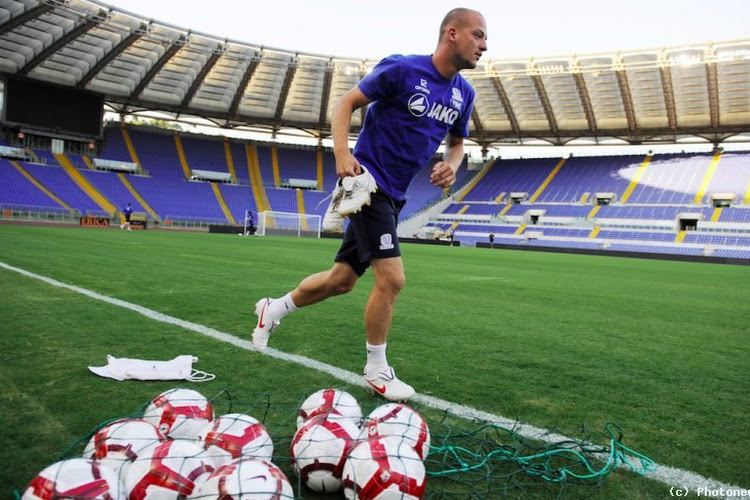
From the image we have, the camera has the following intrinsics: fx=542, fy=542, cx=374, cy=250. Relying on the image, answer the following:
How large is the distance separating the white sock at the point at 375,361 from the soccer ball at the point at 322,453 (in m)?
1.02

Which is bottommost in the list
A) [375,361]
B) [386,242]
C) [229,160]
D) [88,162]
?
[375,361]

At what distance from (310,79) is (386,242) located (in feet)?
129

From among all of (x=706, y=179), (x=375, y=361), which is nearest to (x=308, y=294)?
(x=375, y=361)

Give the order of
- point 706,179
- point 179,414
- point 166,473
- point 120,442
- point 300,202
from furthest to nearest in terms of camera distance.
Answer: point 300,202 < point 706,179 < point 179,414 < point 120,442 < point 166,473

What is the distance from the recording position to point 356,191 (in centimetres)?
333

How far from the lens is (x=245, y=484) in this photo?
169cm

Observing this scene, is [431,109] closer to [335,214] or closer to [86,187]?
[335,214]

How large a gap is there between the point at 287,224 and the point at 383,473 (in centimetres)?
4136

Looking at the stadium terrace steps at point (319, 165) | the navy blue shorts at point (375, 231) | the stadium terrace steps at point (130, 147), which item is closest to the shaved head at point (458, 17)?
the navy blue shorts at point (375, 231)

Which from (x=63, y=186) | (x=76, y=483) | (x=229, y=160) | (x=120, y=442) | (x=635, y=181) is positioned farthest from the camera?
(x=229, y=160)

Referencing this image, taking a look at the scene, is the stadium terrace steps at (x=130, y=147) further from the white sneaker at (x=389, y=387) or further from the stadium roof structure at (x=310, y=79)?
the white sneaker at (x=389, y=387)

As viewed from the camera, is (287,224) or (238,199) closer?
(287,224)

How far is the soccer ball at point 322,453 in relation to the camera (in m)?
2.04

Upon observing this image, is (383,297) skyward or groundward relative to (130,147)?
groundward
